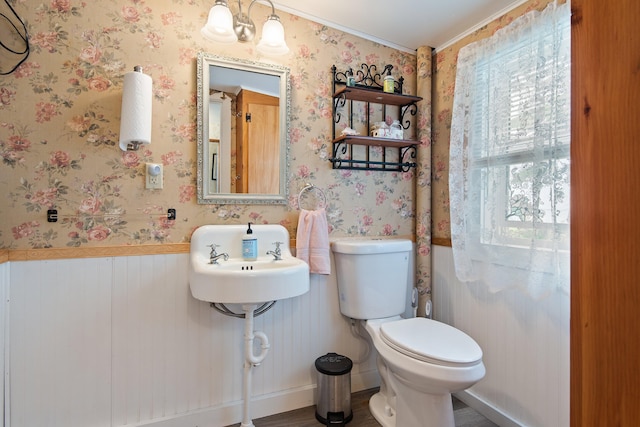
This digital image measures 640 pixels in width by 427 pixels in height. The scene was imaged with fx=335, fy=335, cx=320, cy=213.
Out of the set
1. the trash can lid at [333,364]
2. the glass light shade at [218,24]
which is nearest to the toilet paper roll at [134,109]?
the glass light shade at [218,24]

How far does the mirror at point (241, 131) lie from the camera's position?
5.29 feet

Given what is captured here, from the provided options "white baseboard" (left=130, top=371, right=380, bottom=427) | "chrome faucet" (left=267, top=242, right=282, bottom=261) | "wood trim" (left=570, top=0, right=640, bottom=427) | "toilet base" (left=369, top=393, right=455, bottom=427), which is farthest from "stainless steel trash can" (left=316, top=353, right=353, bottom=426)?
"wood trim" (left=570, top=0, right=640, bottom=427)

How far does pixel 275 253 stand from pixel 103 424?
3.44 ft

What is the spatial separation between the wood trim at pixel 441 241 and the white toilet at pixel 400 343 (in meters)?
0.26

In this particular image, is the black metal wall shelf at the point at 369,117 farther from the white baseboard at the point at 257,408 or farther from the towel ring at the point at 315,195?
the white baseboard at the point at 257,408

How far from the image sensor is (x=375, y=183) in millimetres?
2008

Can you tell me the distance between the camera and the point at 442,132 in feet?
6.51

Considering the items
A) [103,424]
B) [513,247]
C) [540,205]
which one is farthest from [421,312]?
[103,424]

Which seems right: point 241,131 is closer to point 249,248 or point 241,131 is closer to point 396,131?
point 249,248

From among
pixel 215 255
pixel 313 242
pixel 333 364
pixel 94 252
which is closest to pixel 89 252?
pixel 94 252

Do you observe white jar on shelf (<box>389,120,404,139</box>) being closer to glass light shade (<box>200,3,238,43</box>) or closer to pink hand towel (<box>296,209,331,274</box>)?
pink hand towel (<box>296,209,331,274</box>)

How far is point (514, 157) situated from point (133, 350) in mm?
1915

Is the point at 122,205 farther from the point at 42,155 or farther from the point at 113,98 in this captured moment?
the point at 113,98

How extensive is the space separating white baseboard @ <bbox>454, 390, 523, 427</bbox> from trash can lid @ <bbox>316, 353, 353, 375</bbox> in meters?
0.68
